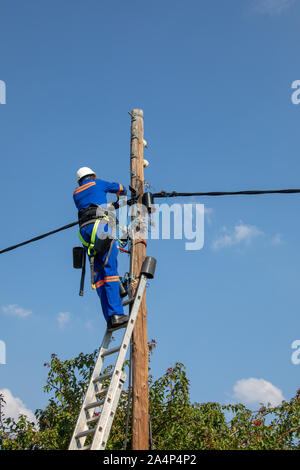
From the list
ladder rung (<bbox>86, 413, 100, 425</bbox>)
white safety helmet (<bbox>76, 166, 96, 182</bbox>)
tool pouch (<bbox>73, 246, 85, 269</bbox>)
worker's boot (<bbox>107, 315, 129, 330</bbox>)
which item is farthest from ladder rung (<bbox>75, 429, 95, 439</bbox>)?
white safety helmet (<bbox>76, 166, 96, 182</bbox>)

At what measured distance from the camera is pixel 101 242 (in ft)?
20.2

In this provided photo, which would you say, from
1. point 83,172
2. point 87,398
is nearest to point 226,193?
point 83,172

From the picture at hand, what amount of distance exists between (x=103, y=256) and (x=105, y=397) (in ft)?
5.64

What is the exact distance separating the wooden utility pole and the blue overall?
640 mm

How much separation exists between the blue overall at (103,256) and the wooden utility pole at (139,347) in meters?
0.64

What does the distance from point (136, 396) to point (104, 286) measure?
1410 millimetres

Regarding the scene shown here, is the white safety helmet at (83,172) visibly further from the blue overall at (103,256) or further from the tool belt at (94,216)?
the tool belt at (94,216)

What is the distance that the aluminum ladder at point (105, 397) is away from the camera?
193 inches

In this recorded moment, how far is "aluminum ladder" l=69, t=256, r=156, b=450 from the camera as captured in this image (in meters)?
4.90

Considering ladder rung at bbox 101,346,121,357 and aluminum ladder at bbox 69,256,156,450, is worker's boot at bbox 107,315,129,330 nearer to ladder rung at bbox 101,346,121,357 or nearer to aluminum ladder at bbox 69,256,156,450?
aluminum ladder at bbox 69,256,156,450

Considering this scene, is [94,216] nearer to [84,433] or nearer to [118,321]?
[118,321]

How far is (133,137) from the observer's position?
7.79 m
